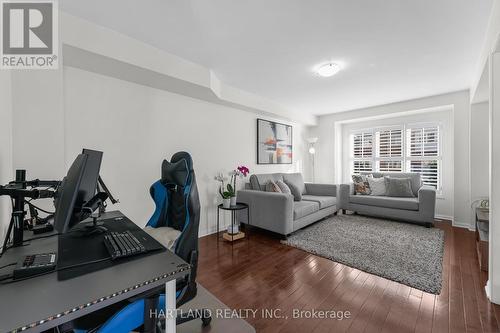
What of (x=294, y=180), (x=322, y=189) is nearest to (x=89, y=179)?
(x=294, y=180)

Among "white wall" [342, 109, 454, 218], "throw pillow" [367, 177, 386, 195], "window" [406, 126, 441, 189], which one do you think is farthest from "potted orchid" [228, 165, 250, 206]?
"white wall" [342, 109, 454, 218]

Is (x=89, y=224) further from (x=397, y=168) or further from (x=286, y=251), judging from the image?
(x=397, y=168)

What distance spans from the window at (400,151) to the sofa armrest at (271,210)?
3.17 metres

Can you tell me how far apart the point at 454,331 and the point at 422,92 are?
12.2 feet

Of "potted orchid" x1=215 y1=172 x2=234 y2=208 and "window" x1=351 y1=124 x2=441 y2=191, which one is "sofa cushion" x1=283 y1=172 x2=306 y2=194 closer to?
"potted orchid" x1=215 y1=172 x2=234 y2=208

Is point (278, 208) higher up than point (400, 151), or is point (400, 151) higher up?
point (400, 151)

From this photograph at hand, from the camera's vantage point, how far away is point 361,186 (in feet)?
14.9

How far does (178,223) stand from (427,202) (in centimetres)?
401

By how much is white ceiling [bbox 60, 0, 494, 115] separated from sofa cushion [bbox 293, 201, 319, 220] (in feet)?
6.32

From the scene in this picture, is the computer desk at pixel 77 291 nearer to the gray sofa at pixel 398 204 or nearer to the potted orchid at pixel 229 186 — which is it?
the potted orchid at pixel 229 186

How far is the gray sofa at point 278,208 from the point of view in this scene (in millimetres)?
3090

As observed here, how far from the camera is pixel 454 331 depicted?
1476 mm

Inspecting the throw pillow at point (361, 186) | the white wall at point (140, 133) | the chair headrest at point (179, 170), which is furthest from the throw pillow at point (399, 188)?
the chair headrest at point (179, 170)

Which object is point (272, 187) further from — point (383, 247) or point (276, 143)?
point (383, 247)
